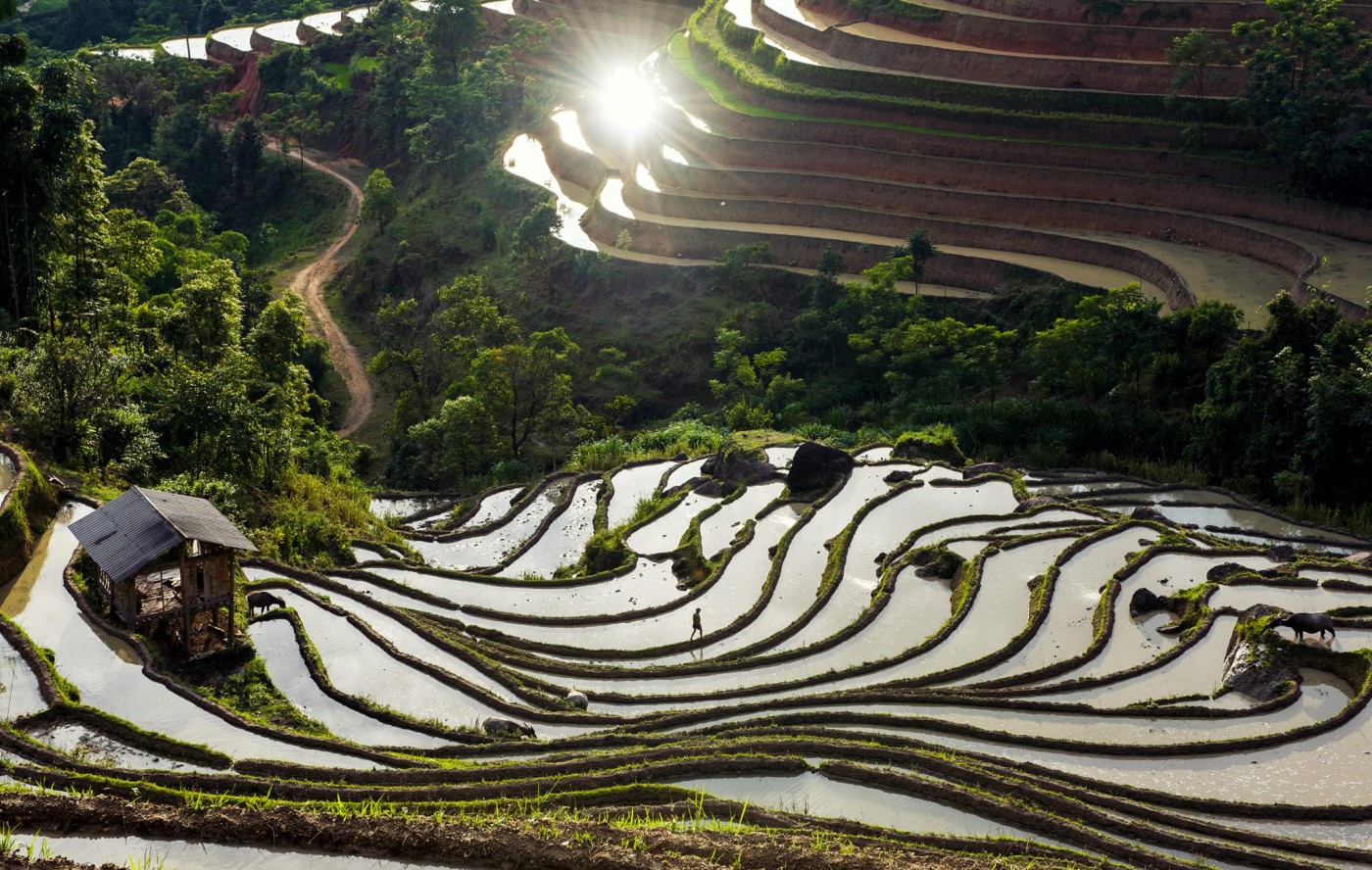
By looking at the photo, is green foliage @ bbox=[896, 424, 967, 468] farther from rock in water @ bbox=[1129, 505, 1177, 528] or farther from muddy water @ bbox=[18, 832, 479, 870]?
muddy water @ bbox=[18, 832, 479, 870]

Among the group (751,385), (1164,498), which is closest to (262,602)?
(1164,498)

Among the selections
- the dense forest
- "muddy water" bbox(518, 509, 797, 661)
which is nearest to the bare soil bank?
"muddy water" bbox(518, 509, 797, 661)

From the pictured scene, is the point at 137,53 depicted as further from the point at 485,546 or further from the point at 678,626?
the point at 678,626

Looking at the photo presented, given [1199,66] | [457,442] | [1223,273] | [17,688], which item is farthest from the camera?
[1199,66]

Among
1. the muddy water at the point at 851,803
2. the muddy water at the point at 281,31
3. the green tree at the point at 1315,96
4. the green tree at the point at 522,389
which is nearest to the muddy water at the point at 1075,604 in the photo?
the muddy water at the point at 851,803

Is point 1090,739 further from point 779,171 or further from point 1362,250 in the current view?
point 779,171

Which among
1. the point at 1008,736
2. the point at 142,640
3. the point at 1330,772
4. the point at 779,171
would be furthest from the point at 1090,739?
the point at 779,171
